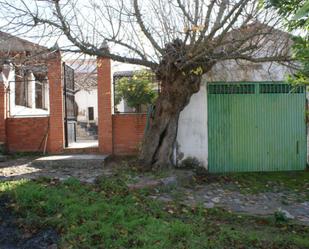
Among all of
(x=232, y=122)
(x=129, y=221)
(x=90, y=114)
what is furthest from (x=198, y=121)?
(x=90, y=114)

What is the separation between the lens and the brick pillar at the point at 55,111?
43.1 ft

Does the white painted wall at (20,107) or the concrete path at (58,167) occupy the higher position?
the white painted wall at (20,107)

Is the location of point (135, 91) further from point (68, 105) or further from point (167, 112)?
point (167, 112)

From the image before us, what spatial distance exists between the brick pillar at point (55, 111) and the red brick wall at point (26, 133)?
301mm

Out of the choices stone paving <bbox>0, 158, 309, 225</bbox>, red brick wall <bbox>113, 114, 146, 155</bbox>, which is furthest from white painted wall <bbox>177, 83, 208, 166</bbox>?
stone paving <bbox>0, 158, 309, 225</bbox>

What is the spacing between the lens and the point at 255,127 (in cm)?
1248

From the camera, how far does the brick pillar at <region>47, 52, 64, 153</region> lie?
1313cm

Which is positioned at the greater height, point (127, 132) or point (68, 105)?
point (68, 105)

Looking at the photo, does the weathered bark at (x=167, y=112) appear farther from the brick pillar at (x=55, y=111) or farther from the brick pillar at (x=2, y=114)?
the brick pillar at (x=2, y=114)

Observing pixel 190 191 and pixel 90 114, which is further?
pixel 90 114

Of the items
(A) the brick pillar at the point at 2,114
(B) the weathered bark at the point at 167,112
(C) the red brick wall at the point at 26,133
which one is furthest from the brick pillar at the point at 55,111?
(B) the weathered bark at the point at 167,112

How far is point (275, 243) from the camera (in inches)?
225

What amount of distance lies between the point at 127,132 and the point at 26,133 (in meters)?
3.14

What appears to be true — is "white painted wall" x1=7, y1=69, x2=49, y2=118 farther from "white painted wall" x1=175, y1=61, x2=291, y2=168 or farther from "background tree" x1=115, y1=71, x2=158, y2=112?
"white painted wall" x1=175, y1=61, x2=291, y2=168
